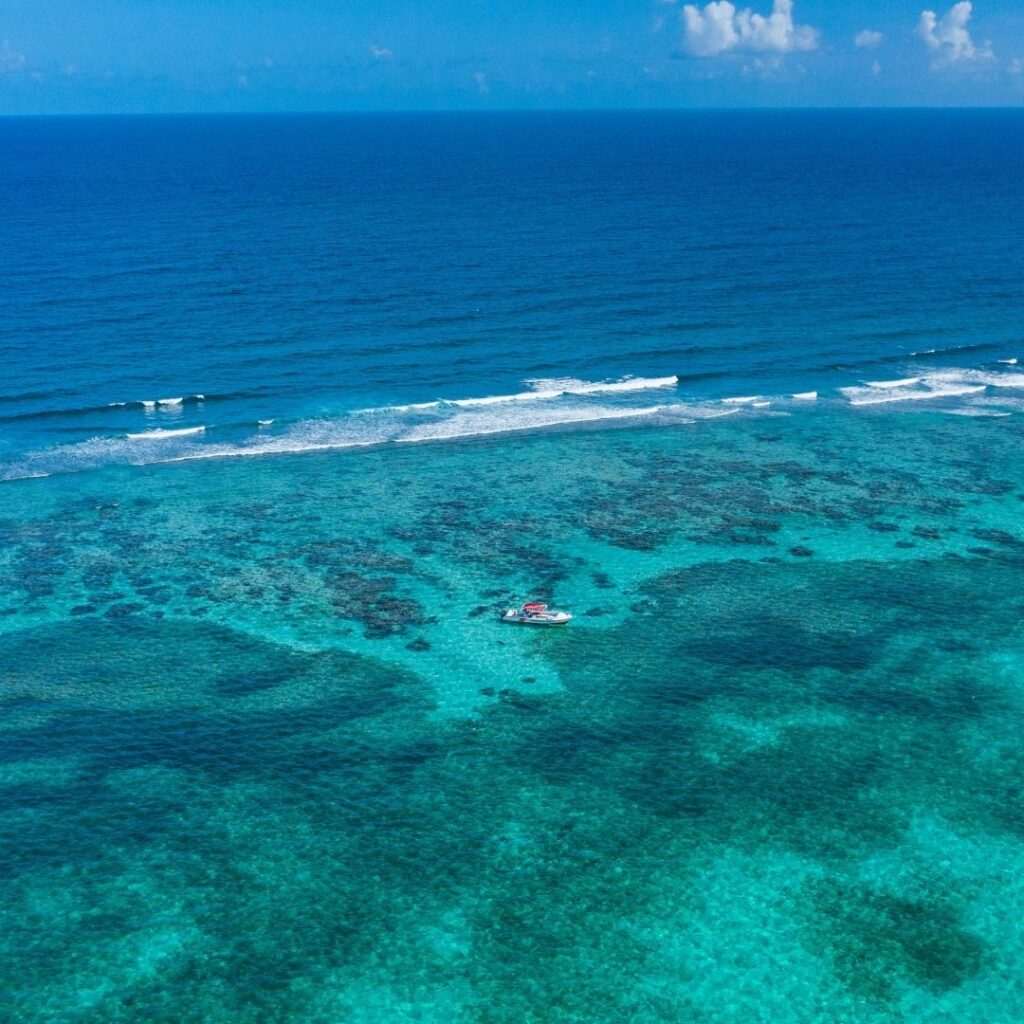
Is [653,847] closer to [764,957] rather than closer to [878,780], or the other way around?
[764,957]

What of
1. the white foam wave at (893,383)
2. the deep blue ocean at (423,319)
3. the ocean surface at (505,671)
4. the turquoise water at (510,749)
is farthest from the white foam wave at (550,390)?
the white foam wave at (893,383)

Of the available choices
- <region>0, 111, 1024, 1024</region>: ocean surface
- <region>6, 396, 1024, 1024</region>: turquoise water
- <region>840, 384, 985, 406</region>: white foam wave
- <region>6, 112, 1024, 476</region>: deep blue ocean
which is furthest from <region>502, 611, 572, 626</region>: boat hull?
<region>840, 384, 985, 406</region>: white foam wave

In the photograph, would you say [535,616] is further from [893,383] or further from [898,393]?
[893,383]

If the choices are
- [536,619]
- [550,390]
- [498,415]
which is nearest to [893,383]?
[550,390]

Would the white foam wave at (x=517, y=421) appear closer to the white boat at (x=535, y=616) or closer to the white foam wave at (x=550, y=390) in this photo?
the white foam wave at (x=550, y=390)

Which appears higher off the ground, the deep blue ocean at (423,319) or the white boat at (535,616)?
the deep blue ocean at (423,319)

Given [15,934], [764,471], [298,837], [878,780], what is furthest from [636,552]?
[15,934]
